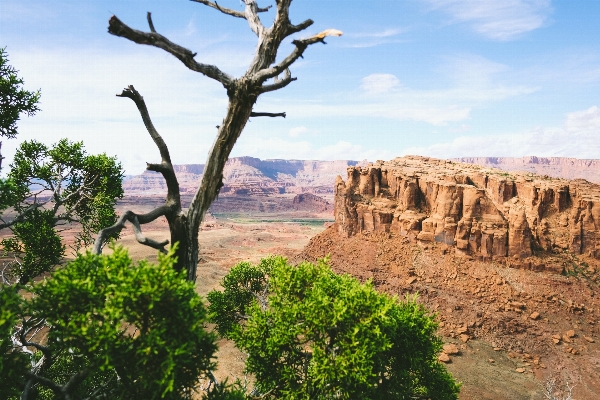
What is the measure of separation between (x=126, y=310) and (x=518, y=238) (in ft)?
145

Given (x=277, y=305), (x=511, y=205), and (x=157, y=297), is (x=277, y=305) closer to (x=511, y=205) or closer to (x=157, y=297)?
(x=157, y=297)

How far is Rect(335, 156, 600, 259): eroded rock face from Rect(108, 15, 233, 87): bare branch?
138 ft

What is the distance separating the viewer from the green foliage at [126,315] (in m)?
→ 6.02

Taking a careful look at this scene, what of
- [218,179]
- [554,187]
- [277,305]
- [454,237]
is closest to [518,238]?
[454,237]

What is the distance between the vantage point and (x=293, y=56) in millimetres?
6945

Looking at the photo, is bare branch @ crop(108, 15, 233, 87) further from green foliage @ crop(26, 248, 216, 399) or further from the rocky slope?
the rocky slope

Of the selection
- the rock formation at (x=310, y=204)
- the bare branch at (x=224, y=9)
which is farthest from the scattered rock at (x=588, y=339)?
the rock formation at (x=310, y=204)

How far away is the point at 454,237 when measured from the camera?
42812 mm

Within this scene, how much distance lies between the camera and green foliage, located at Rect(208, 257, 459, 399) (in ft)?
31.3

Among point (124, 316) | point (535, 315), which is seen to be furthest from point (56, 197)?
point (535, 315)

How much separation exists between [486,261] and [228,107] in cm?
4260

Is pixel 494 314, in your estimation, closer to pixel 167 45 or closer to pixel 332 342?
pixel 332 342

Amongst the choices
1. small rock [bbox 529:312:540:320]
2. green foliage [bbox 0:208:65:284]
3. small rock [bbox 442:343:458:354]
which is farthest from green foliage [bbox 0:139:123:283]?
small rock [bbox 529:312:540:320]

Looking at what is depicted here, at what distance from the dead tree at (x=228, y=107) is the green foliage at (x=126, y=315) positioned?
81cm
